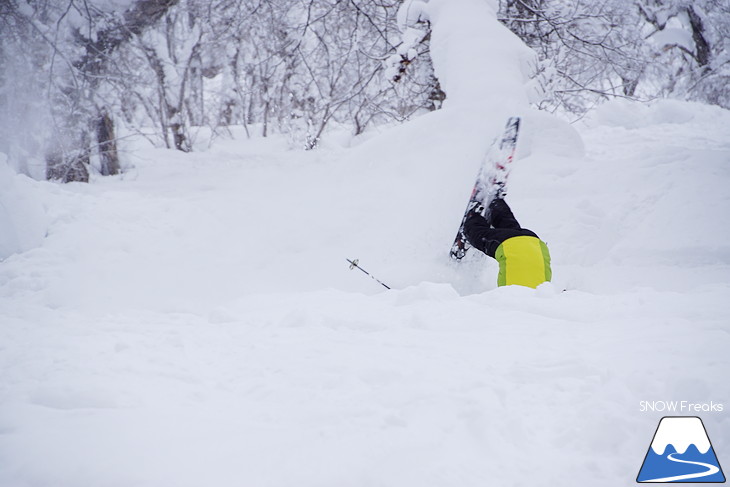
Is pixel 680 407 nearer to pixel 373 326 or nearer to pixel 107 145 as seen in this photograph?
pixel 373 326

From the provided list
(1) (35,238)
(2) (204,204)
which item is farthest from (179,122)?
(1) (35,238)

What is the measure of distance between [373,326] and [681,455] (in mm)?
1254

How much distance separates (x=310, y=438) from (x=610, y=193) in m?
4.29

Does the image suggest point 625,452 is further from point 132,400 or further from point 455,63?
point 455,63

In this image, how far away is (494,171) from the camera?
4.13m

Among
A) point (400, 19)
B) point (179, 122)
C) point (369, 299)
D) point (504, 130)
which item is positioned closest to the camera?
point (369, 299)

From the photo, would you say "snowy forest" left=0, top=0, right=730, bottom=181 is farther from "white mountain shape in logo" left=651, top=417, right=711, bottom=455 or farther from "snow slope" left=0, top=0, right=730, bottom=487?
"white mountain shape in logo" left=651, top=417, right=711, bottom=455

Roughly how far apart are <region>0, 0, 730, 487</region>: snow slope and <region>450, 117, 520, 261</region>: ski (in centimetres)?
17

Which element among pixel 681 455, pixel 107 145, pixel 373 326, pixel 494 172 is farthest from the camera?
pixel 107 145

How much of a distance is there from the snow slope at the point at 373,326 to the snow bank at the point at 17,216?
5cm

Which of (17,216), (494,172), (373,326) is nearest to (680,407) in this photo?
(373,326)

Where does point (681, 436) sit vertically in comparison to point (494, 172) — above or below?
below

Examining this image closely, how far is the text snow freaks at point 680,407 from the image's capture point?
1.27m

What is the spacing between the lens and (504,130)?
167 inches
